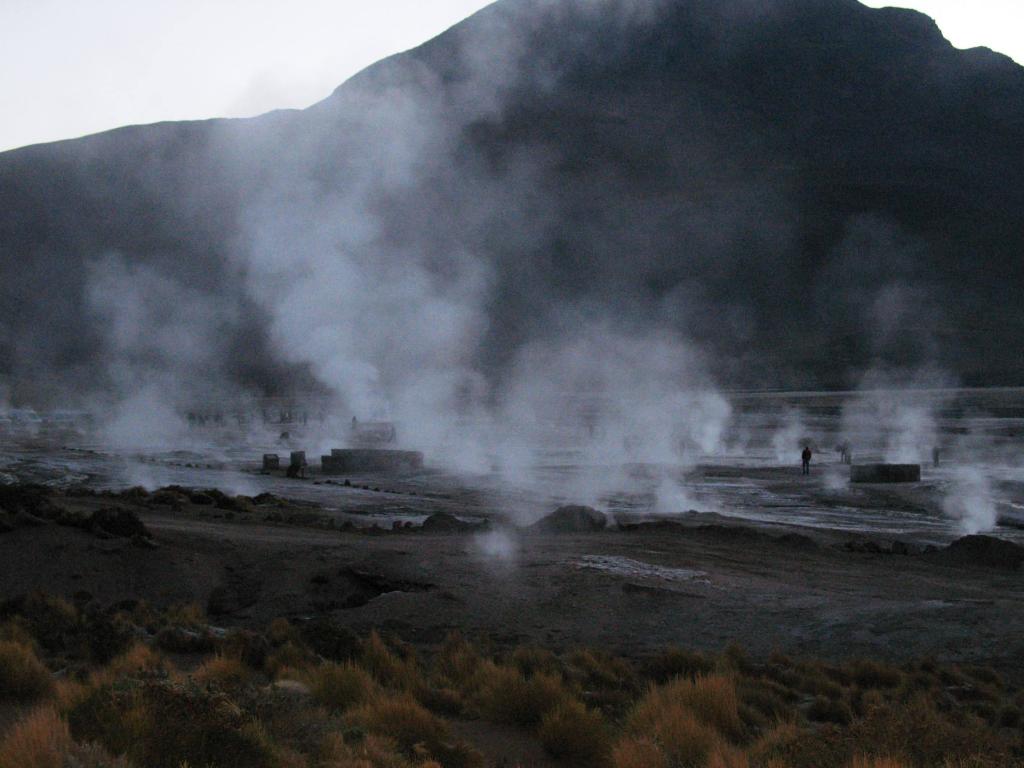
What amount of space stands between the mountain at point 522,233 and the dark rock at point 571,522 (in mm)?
54435

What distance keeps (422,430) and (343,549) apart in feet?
128

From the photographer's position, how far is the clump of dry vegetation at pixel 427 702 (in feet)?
19.7

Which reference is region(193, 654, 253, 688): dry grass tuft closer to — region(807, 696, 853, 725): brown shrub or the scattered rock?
region(807, 696, 853, 725): brown shrub

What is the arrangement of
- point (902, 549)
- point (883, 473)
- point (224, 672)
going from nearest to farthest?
1. point (224, 672)
2. point (902, 549)
3. point (883, 473)

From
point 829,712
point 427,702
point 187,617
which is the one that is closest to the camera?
point 427,702

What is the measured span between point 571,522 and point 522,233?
12541 cm

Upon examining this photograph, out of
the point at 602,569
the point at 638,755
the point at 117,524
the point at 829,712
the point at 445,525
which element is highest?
the point at 117,524

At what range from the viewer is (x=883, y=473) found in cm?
3394

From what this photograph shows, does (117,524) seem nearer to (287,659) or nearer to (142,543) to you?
(142,543)

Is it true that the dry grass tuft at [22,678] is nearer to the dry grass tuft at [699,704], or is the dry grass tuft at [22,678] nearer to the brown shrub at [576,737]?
the brown shrub at [576,737]

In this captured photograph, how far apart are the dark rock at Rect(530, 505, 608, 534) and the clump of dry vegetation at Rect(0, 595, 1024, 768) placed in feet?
32.4

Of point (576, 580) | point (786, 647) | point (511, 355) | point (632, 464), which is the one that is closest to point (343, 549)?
point (576, 580)

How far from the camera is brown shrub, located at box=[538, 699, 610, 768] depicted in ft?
23.7

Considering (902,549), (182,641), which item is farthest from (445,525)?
(182,641)
